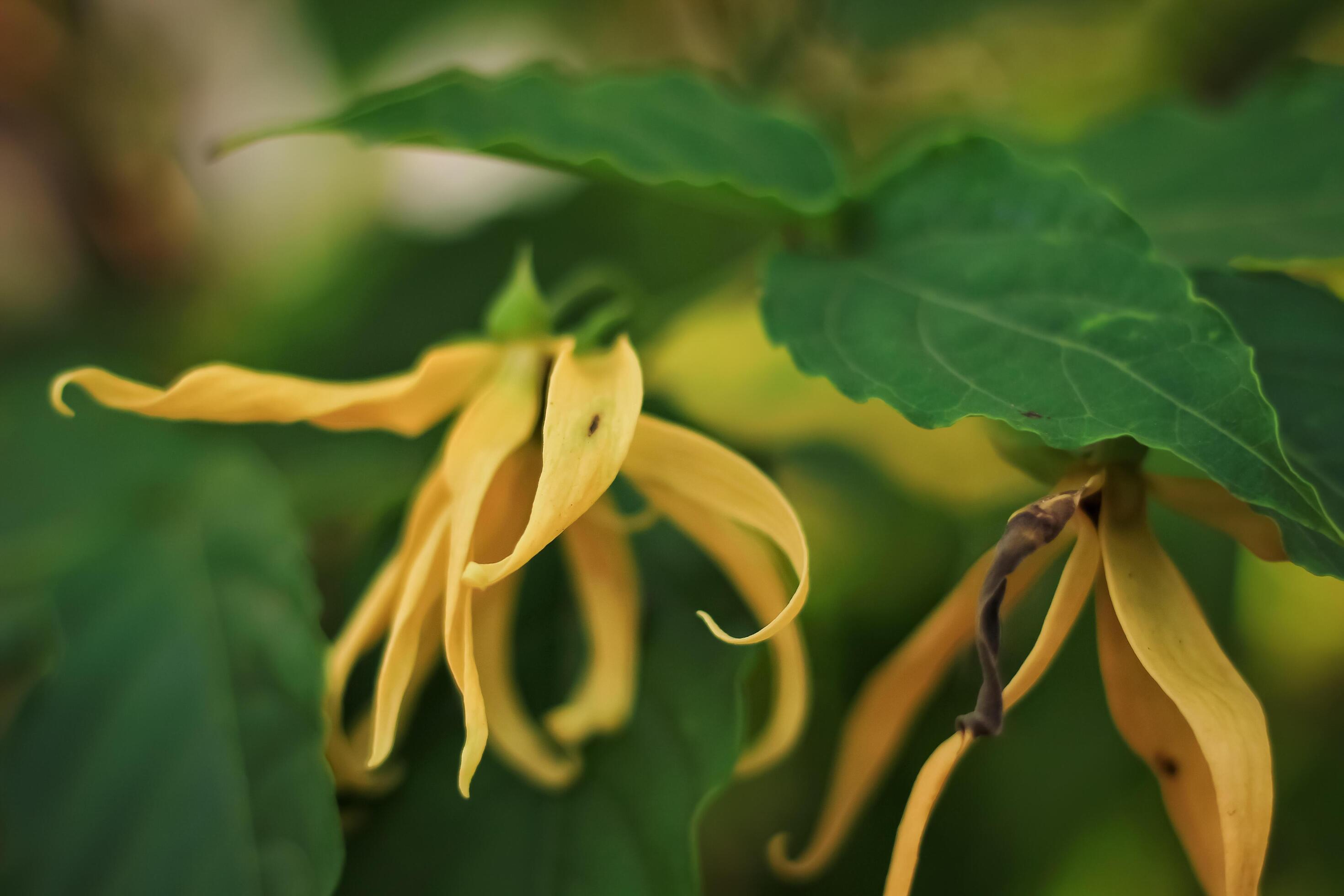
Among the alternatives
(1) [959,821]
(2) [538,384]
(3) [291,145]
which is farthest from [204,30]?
(1) [959,821]

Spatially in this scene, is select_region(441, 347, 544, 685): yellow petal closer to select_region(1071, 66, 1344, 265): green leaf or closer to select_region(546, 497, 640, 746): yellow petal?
select_region(546, 497, 640, 746): yellow petal

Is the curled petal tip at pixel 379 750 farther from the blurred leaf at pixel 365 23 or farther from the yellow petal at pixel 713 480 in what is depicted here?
the blurred leaf at pixel 365 23

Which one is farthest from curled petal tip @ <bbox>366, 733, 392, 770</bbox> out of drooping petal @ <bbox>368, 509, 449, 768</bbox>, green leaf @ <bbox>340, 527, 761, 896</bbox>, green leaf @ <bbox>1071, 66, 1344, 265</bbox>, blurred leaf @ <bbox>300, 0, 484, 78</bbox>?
blurred leaf @ <bbox>300, 0, 484, 78</bbox>

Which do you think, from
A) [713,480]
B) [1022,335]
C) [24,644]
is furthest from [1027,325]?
[24,644]

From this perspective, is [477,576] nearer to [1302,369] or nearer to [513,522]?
[513,522]

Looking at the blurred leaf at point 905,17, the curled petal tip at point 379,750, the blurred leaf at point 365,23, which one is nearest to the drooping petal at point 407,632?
the curled petal tip at point 379,750
